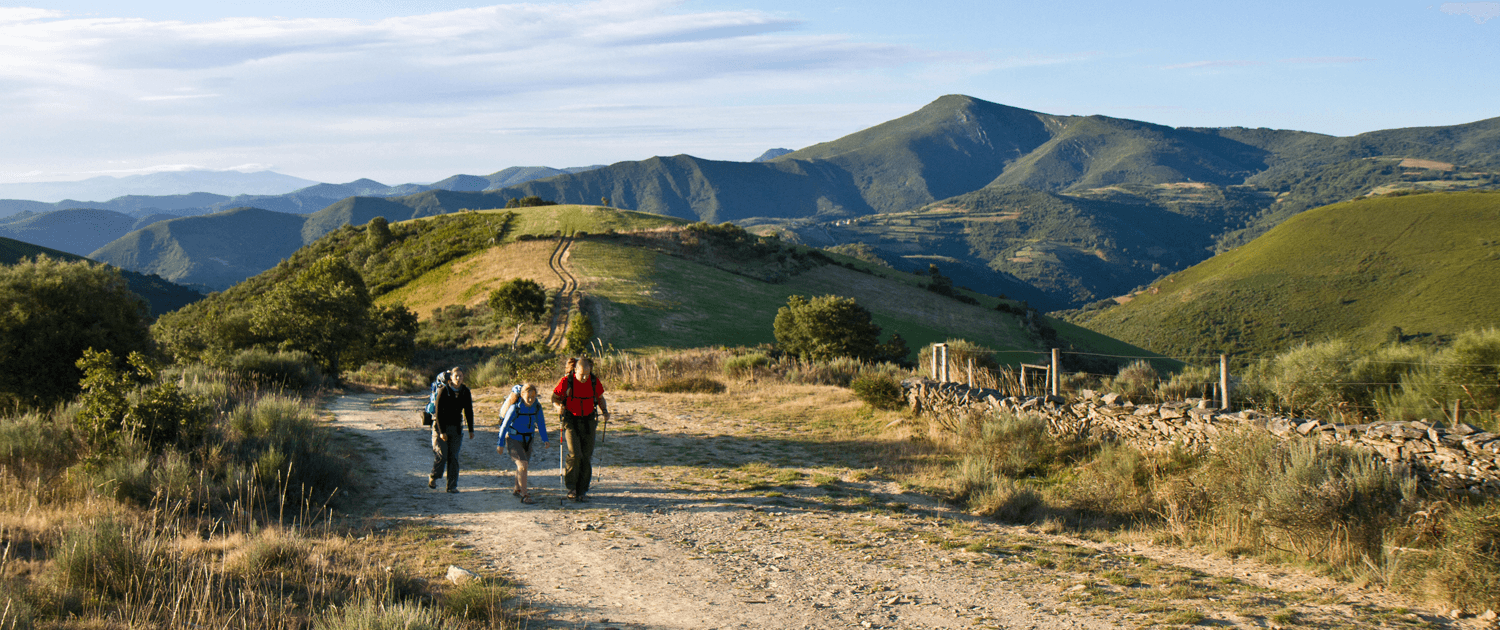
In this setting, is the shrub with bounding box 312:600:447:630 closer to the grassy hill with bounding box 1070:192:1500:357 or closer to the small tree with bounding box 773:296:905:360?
the small tree with bounding box 773:296:905:360

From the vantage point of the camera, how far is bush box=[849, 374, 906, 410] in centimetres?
1423

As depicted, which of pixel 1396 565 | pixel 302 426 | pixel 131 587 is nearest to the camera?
pixel 131 587

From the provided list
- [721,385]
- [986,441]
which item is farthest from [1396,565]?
[721,385]

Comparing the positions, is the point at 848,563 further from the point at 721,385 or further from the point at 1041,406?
the point at 721,385

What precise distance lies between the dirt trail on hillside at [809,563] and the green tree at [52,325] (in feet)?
18.5

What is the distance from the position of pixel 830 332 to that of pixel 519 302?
15.8 meters

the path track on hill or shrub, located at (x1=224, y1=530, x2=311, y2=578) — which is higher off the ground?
the path track on hill

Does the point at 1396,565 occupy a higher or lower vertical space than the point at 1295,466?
lower

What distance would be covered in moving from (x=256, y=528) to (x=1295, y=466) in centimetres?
889

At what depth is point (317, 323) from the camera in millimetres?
23203

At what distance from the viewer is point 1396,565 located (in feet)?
19.2

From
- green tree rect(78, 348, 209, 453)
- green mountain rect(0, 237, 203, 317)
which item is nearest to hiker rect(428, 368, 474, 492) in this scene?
green tree rect(78, 348, 209, 453)

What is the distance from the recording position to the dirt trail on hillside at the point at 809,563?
5.38 meters

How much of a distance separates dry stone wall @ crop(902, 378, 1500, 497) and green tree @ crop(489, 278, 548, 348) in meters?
28.2
